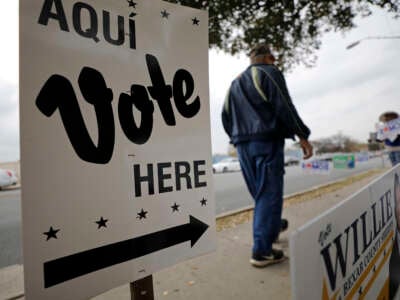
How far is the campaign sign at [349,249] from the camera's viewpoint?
2.03ft

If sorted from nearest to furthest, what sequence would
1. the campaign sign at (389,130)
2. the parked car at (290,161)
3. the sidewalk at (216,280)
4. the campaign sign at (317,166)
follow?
1. the sidewalk at (216,280)
2. the campaign sign at (389,130)
3. the campaign sign at (317,166)
4. the parked car at (290,161)

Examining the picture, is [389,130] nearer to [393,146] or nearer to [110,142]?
[393,146]

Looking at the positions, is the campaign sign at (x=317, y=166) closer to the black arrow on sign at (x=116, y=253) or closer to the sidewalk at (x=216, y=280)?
the sidewalk at (x=216, y=280)

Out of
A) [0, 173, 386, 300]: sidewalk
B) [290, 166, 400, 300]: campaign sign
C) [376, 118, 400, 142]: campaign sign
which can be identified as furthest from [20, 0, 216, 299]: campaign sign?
[376, 118, 400, 142]: campaign sign

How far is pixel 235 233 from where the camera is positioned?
3.22 m

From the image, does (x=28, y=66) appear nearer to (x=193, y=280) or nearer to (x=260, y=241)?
(x=193, y=280)

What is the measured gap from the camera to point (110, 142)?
0.88 m

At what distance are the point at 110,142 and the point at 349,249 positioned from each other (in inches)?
36.7

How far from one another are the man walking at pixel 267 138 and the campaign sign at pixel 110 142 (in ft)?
3.64

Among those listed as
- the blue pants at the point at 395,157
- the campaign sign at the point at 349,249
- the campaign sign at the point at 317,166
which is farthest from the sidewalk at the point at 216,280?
the campaign sign at the point at 317,166

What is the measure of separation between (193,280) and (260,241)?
64cm

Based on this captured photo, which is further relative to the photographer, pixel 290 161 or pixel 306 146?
pixel 290 161

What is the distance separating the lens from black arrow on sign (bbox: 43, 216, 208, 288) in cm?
74

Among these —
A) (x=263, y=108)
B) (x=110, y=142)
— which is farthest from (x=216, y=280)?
(x=110, y=142)
